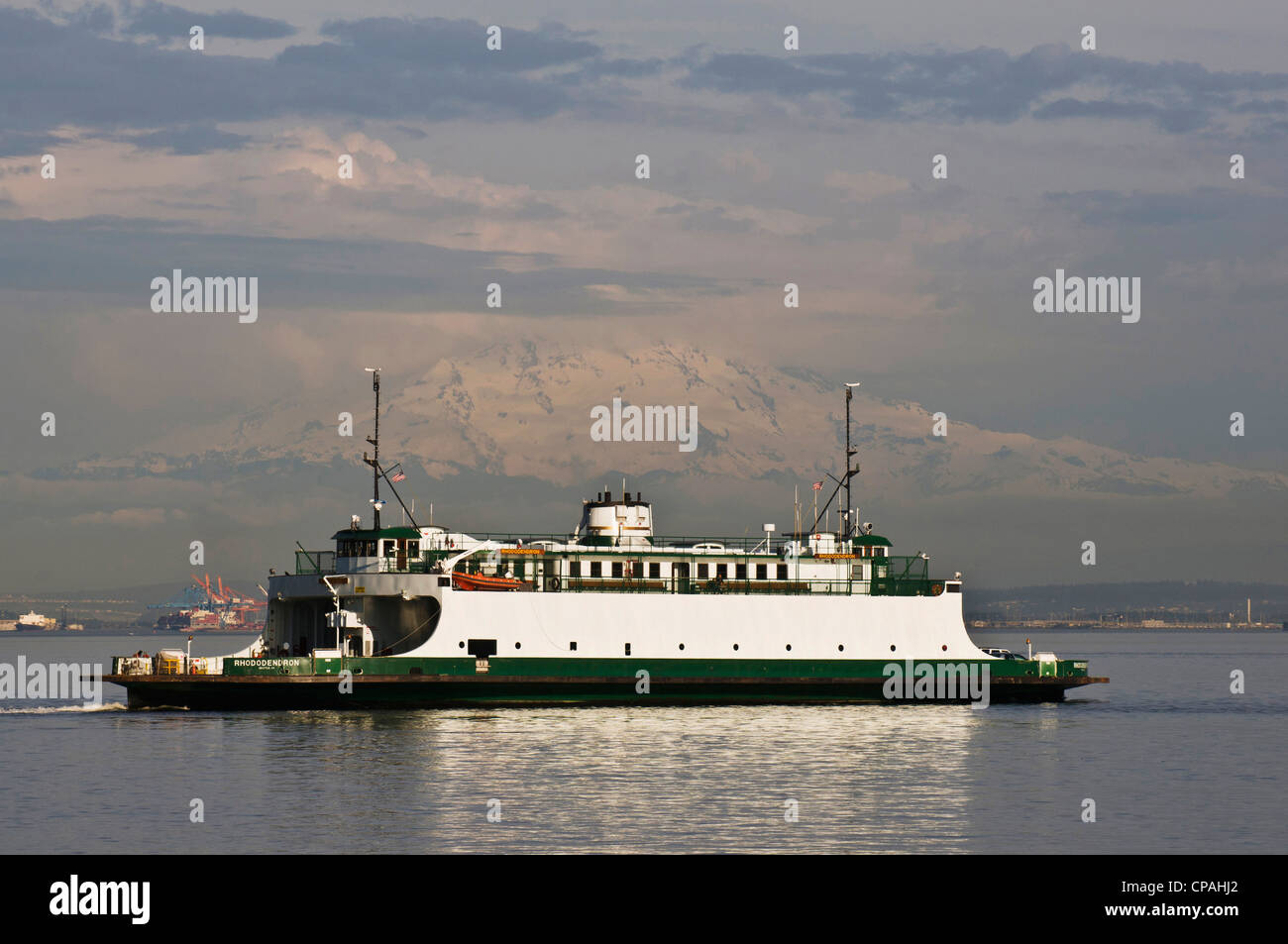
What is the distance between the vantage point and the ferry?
5359 cm

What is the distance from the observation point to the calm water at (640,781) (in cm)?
3052

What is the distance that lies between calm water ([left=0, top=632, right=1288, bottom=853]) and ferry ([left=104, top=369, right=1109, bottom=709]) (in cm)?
112

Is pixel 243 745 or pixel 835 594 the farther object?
pixel 835 594

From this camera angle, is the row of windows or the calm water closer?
the calm water

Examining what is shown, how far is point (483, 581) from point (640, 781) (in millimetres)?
18778

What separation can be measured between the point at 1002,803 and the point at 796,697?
72.2 ft

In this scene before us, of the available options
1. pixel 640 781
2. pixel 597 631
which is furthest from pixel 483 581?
pixel 640 781

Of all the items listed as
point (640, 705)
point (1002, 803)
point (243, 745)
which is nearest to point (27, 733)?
point (243, 745)

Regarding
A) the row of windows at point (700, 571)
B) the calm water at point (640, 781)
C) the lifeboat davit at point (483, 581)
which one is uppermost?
the row of windows at point (700, 571)

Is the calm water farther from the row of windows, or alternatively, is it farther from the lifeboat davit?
the row of windows

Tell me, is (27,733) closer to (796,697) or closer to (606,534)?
(606,534)

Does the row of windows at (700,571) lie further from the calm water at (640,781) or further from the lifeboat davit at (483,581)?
the calm water at (640,781)

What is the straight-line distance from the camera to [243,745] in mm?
44875

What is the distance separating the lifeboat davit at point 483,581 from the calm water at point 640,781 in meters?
4.38
